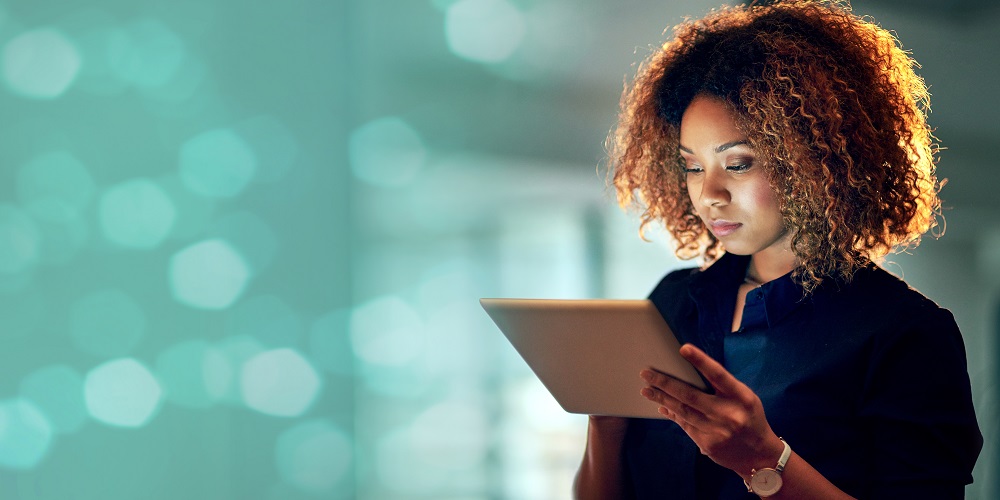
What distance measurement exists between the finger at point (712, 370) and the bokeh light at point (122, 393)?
1.39 m

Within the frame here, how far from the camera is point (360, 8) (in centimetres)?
221

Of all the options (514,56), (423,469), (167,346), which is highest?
(514,56)

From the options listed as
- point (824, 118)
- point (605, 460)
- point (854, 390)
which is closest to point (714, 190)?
point (824, 118)

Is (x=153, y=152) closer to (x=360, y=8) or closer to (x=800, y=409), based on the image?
(x=360, y=8)

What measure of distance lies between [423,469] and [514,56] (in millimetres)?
1087

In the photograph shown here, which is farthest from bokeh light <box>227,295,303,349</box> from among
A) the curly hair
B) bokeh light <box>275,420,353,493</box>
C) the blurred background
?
the curly hair

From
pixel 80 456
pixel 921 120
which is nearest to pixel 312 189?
pixel 80 456

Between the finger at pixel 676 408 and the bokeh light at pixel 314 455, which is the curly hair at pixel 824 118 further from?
the bokeh light at pixel 314 455

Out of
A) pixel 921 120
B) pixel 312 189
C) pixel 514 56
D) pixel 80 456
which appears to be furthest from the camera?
pixel 514 56

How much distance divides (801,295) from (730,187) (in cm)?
17

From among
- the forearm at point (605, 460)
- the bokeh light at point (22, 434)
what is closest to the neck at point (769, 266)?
the forearm at point (605, 460)

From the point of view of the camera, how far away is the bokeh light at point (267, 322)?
2.05 meters

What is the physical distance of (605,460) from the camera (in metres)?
1.23

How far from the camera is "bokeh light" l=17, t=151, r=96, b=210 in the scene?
1.77 metres
